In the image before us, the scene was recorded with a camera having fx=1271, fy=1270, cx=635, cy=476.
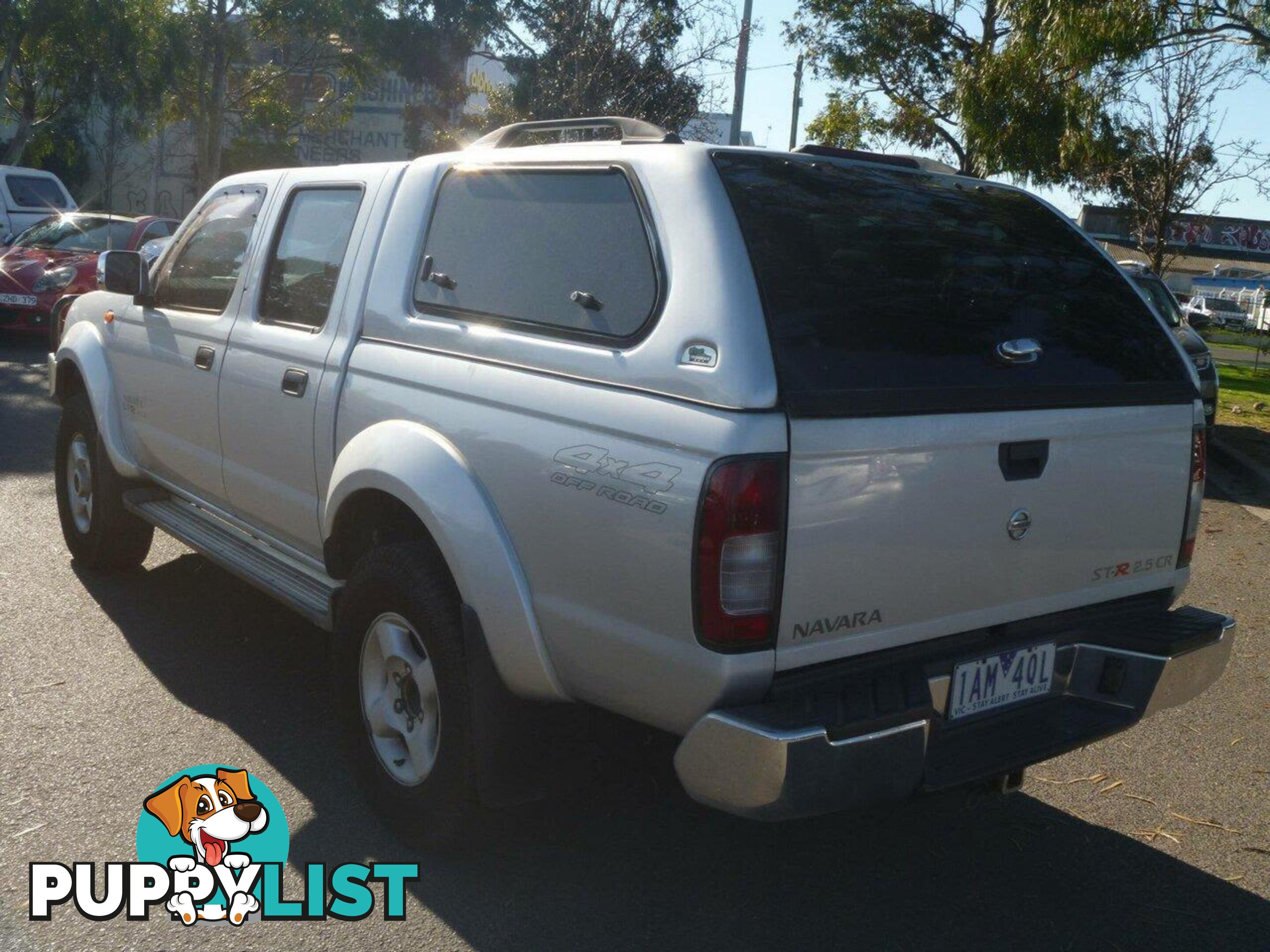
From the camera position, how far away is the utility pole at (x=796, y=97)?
24094 millimetres

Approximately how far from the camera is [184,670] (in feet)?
15.9

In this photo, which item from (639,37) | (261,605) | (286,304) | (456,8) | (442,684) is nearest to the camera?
(442,684)

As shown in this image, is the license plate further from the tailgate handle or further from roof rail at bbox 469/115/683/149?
roof rail at bbox 469/115/683/149

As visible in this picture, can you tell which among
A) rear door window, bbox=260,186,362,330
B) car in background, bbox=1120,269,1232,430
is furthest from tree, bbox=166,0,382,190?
rear door window, bbox=260,186,362,330

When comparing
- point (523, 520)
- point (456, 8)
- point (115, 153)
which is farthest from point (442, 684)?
point (115, 153)

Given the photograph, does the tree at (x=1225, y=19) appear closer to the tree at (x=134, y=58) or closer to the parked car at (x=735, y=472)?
the parked car at (x=735, y=472)

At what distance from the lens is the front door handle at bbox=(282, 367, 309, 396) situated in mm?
4086

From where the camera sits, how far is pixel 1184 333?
11562mm

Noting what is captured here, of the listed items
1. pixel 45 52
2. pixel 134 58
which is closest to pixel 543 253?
pixel 134 58

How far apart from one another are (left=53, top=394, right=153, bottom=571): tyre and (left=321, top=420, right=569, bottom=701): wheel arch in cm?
235

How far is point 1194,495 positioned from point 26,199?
702 inches

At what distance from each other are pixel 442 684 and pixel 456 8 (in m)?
31.7

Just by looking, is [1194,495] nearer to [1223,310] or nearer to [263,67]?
[263,67]

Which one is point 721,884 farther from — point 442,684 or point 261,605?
point 261,605
